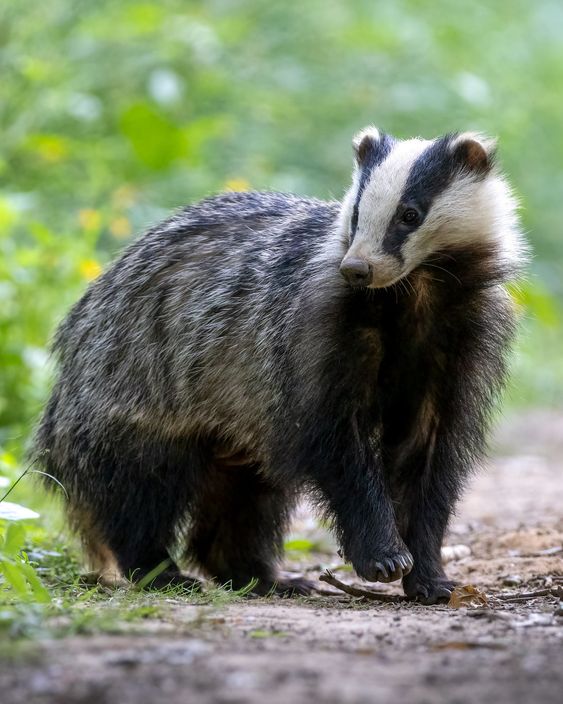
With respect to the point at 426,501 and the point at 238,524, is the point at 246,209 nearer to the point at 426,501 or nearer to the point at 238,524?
the point at 238,524

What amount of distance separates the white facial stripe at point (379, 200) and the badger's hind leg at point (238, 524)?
4.53ft

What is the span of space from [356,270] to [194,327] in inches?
46.7

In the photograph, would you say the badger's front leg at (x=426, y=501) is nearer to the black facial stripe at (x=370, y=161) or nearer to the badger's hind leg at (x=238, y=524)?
the badger's hind leg at (x=238, y=524)

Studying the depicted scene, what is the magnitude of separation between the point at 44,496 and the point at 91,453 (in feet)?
3.38

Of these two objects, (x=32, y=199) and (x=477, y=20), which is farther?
(x=477, y=20)

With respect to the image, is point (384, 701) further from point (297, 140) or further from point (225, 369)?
point (297, 140)

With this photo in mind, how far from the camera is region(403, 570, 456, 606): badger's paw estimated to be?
4.52 m

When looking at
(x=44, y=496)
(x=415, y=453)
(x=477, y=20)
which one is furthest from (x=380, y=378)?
(x=477, y=20)

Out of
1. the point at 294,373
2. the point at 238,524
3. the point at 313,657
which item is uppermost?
the point at 294,373

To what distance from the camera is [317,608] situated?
13.7ft

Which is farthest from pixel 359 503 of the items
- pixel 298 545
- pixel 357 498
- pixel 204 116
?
pixel 204 116

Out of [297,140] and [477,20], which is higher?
[477,20]

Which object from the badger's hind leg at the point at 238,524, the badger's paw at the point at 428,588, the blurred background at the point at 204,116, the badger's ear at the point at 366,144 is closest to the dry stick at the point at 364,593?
the badger's paw at the point at 428,588

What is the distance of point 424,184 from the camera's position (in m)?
4.45
